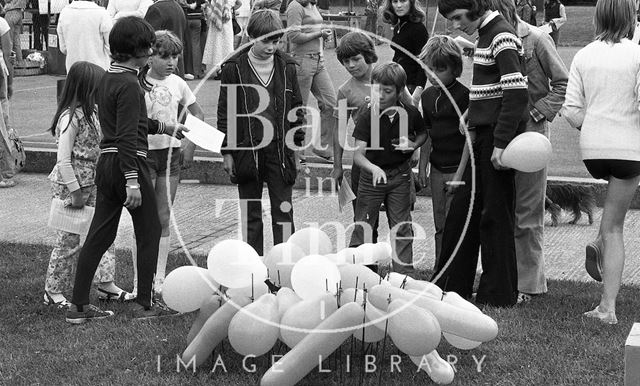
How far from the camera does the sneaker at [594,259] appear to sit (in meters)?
5.74

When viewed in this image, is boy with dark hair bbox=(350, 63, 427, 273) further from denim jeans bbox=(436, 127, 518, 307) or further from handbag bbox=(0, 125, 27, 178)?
handbag bbox=(0, 125, 27, 178)

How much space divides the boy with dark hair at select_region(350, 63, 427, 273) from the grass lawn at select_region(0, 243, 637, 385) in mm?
983

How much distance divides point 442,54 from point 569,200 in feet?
8.40

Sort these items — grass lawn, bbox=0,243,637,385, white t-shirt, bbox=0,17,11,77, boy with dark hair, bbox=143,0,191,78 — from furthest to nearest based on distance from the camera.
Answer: boy with dark hair, bbox=143,0,191,78
white t-shirt, bbox=0,17,11,77
grass lawn, bbox=0,243,637,385

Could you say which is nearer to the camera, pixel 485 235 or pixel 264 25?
pixel 485 235

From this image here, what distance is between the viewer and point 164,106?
604cm

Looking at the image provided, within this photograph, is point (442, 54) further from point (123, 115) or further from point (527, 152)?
point (123, 115)

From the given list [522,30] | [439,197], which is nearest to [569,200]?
[439,197]

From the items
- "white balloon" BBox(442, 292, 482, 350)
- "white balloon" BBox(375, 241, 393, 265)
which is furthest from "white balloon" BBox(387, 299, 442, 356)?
"white balloon" BBox(375, 241, 393, 265)

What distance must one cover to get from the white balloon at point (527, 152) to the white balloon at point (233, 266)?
1.57 m

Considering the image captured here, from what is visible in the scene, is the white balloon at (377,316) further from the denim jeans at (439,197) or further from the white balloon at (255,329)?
the denim jeans at (439,197)

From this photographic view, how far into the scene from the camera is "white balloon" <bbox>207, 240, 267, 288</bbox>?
4.81m

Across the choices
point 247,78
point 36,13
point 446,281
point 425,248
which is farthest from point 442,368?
point 36,13

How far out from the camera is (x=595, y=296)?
6156 mm
